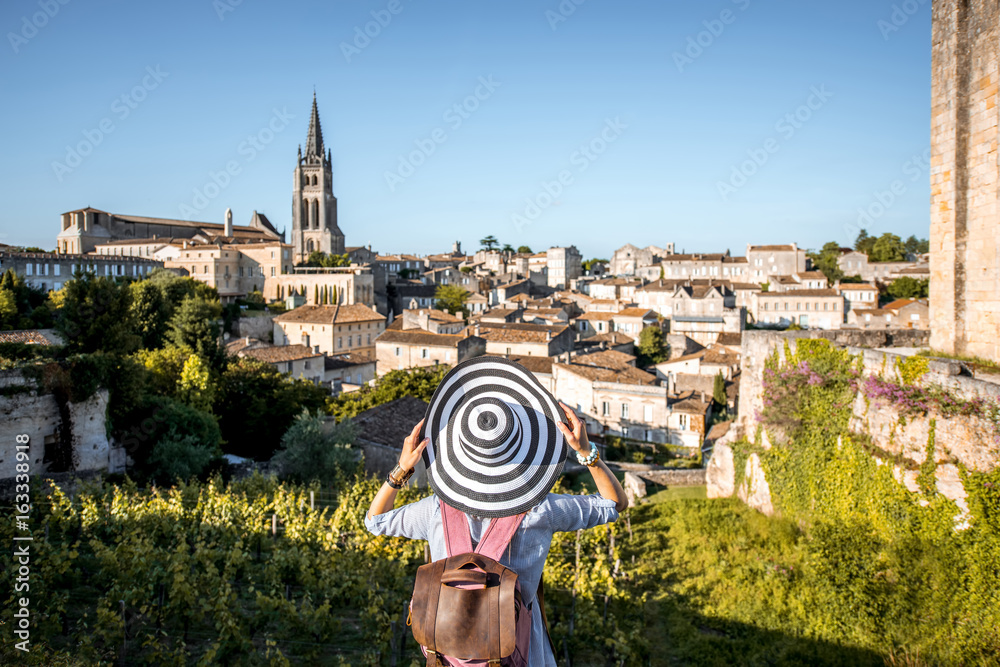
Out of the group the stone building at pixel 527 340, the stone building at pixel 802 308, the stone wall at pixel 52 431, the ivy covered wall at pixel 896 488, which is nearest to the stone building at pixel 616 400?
the stone building at pixel 527 340

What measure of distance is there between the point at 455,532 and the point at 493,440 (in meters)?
0.48

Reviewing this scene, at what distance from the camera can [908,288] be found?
57.1 m

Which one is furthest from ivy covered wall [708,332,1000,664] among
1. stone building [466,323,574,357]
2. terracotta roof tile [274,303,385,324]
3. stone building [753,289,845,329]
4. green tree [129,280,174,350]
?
stone building [753,289,845,329]

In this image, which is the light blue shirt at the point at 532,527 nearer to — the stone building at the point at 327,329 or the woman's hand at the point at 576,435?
the woman's hand at the point at 576,435

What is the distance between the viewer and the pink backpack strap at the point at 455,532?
2760mm

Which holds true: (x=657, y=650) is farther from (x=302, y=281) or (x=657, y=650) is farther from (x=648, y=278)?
(x=648, y=278)

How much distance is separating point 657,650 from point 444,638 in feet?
27.8

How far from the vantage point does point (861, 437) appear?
1066 cm

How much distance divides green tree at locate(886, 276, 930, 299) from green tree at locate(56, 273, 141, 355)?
6151 centimetres

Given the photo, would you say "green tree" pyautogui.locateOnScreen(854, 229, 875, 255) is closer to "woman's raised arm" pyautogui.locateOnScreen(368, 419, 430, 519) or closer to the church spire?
the church spire

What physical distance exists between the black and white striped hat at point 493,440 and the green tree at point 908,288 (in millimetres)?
64760

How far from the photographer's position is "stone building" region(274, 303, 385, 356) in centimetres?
4372

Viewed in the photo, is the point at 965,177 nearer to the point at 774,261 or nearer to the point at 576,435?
the point at 576,435

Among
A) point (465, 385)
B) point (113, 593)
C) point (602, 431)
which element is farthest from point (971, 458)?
point (602, 431)
